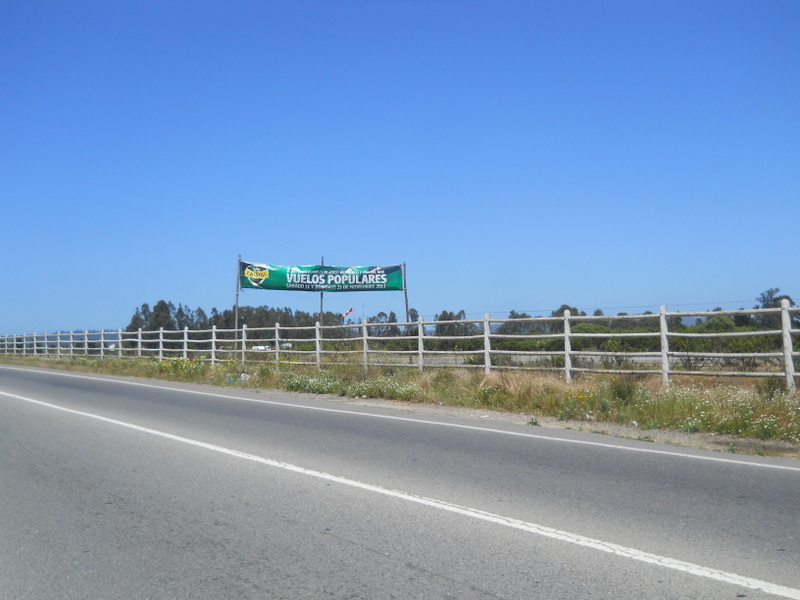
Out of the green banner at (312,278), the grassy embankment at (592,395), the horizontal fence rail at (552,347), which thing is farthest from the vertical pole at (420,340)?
the green banner at (312,278)

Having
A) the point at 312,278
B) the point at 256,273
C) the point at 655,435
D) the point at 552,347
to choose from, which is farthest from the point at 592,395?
the point at 256,273

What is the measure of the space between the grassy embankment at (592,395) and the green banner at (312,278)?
7198 millimetres

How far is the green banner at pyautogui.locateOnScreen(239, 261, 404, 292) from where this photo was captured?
29.0 meters

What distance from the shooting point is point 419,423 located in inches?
484

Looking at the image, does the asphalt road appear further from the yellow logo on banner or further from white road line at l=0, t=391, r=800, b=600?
the yellow logo on banner

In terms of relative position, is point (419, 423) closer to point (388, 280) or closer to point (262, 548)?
point (262, 548)

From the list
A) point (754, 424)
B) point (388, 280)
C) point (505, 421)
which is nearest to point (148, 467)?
point (505, 421)

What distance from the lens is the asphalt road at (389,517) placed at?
15.3 feet

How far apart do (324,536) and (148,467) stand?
3654 mm

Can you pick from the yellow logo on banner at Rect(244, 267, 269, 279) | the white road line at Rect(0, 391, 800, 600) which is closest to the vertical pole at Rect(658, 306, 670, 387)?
the white road line at Rect(0, 391, 800, 600)

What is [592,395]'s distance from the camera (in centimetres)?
1337

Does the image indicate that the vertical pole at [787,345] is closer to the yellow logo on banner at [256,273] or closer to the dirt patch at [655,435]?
the dirt patch at [655,435]

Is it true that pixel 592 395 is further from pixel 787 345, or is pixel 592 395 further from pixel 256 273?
pixel 256 273

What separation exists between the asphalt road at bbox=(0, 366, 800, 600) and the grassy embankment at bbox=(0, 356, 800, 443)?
6.20 ft
